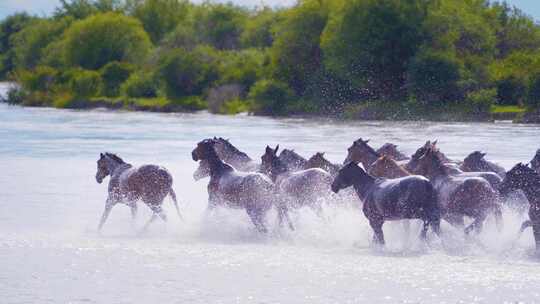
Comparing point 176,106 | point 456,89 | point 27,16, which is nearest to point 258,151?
point 456,89

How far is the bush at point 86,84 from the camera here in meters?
74.8

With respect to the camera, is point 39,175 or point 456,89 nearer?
point 39,175

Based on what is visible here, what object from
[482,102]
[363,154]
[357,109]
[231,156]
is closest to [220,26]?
[357,109]

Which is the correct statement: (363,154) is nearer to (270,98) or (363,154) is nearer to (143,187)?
(143,187)

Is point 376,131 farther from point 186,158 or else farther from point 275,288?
point 275,288

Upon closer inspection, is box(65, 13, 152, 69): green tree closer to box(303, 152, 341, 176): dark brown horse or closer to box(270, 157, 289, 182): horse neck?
box(303, 152, 341, 176): dark brown horse

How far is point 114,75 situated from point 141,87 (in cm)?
638

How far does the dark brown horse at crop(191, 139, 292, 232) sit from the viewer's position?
13594 mm

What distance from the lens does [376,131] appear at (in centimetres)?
3972

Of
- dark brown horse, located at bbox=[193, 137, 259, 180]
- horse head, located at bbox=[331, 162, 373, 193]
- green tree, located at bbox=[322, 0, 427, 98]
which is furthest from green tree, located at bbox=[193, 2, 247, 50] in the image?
horse head, located at bbox=[331, 162, 373, 193]

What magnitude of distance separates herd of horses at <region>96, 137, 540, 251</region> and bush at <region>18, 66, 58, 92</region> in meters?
64.0

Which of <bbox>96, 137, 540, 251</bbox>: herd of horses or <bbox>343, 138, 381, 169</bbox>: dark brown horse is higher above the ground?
<bbox>343, 138, 381, 169</bbox>: dark brown horse

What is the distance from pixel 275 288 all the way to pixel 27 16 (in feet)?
476

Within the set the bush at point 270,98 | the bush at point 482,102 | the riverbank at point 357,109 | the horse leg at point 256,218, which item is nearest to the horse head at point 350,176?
the horse leg at point 256,218
